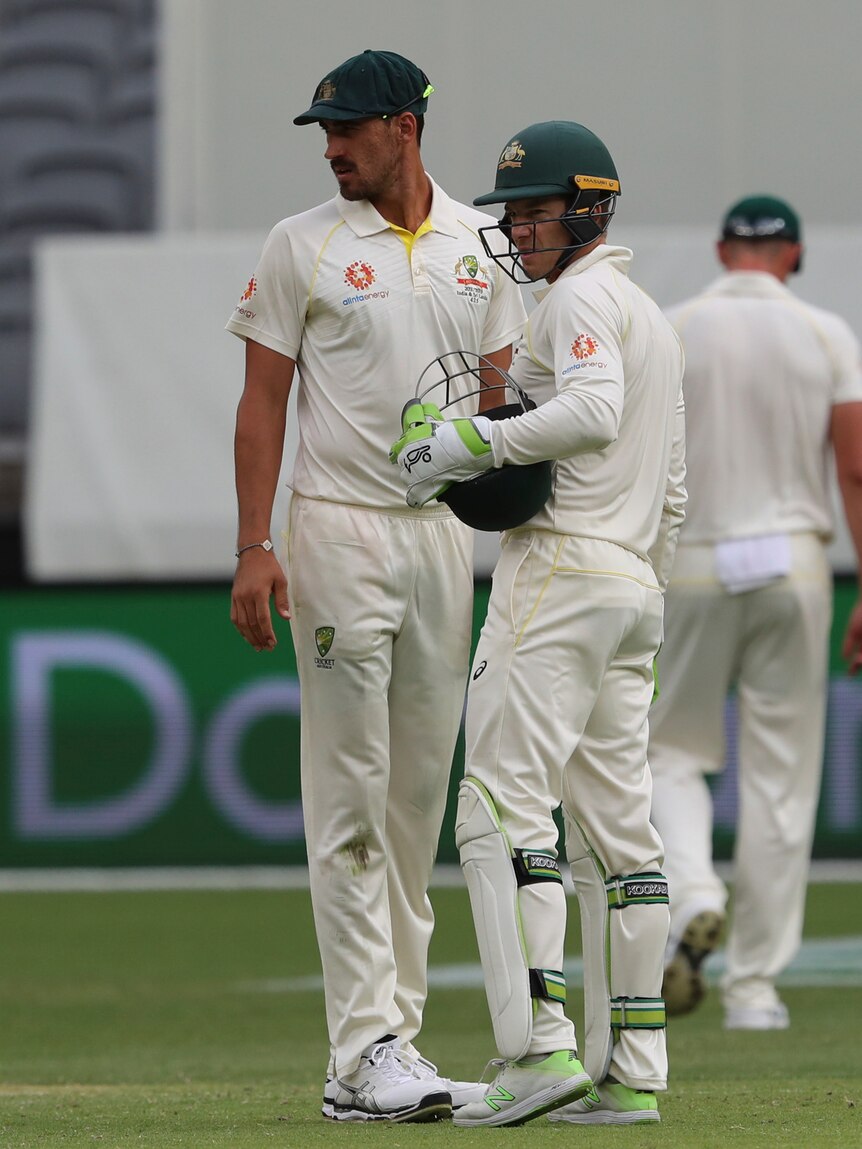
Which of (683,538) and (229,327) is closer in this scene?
(229,327)

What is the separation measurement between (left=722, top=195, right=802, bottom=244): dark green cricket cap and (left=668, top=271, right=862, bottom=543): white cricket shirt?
26 cm

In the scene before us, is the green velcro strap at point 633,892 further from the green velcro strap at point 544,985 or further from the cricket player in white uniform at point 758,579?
the cricket player in white uniform at point 758,579

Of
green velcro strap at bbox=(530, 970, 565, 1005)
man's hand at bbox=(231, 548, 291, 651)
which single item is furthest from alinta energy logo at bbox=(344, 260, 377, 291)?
green velcro strap at bbox=(530, 970, 565, 1005)

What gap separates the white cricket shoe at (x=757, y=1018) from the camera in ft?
20.3

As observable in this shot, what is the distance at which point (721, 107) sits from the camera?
12719mm

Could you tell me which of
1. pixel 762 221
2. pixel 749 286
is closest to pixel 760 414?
pixel 749 286

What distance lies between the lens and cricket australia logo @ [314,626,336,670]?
14.5 feet

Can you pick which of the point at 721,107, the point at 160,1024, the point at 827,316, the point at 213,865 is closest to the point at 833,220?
the point at 721,107

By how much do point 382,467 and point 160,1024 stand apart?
258cm

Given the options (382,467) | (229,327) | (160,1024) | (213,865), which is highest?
(229,327)

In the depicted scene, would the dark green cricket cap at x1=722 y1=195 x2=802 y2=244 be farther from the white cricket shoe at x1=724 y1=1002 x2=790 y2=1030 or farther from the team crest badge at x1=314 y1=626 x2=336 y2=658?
the team crest badge at x1=314 y1=626 x2=336 y2=658

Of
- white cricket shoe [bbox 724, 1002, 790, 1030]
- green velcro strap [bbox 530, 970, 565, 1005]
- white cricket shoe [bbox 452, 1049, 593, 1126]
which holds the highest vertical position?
green velcro strap [bbox 530, 970, 565, 1005]

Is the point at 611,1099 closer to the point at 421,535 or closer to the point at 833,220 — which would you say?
the point at 421,535

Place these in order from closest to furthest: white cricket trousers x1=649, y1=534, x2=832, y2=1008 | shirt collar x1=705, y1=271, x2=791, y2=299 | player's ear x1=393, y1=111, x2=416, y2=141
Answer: player's ear x1=393, y1=111, x2=416, y2=141, white cricket trousers x1=649, y1=534, x2=832, y2=1008, shirt collar x1=705, y1=271, x2=791, y2=299
